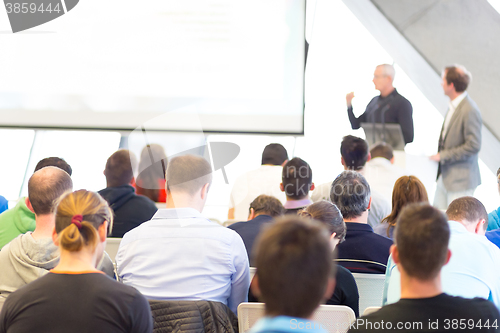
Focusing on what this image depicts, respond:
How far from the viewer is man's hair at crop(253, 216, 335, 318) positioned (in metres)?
0.81

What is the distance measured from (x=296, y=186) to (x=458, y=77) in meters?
2.10

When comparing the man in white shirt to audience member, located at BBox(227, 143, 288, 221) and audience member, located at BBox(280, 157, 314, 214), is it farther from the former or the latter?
audience member, located at BBox(227, 143, 288, 221)

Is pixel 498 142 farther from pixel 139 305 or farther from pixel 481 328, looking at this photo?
pixel 139 305

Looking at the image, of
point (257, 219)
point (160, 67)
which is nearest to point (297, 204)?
point (257, 219)

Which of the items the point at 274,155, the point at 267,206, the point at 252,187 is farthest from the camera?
the point at 274,155

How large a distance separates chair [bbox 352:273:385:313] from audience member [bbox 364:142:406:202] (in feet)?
6.83

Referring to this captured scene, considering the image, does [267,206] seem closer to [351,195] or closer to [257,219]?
[257,219]

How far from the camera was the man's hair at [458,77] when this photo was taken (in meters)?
4.03

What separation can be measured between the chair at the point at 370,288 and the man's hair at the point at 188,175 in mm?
781

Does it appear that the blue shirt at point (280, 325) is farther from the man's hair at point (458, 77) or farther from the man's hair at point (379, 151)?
the man's hair at point (458, 77)

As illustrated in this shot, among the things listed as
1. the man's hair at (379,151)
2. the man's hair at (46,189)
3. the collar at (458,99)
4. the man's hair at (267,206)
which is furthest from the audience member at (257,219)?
the collar at (458,99)

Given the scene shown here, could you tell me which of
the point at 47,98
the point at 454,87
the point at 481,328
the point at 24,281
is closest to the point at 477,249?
the point at 481,328

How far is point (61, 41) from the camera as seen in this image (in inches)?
178

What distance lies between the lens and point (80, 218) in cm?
134
